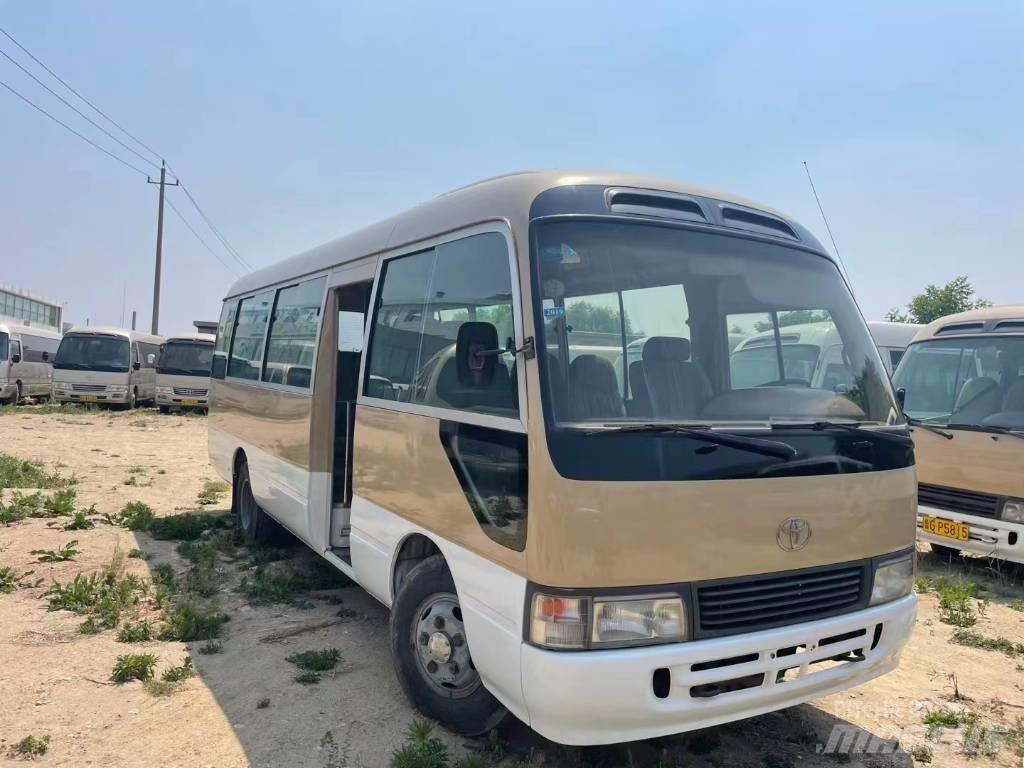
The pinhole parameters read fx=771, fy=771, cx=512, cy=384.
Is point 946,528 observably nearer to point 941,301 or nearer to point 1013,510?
point 1013,510

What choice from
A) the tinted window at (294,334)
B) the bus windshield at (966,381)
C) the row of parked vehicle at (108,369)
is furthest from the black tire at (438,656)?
the row of parked vehicle at (108,369)

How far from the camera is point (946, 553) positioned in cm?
800

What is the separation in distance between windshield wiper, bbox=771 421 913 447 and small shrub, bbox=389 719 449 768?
2.12 meters

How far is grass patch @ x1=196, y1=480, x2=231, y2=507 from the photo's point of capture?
10.1 meters

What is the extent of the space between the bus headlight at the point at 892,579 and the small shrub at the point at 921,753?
2.59 feet

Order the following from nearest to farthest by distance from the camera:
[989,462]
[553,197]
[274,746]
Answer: [553,197]
[274,746]
[989,462]

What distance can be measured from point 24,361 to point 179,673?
24.2 metres

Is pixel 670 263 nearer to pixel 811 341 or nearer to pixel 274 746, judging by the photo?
pixel 811 341

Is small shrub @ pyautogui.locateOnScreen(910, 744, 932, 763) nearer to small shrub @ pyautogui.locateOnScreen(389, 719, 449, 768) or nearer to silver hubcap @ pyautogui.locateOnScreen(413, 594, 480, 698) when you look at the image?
silver hubcap @ pyautogui.locateOnScreen(413, 594, 480, 698)

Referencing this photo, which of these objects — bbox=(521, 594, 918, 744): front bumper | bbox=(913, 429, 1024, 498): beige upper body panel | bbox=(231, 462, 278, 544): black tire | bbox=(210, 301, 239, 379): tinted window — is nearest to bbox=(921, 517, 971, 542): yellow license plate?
bbox=(913, 429, 1024, 498): beige upper body panel

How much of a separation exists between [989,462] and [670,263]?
485 centimetres

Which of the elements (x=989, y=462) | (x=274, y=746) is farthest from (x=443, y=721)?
(x=989, y=462)

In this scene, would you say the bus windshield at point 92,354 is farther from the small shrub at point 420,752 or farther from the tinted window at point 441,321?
the small shrub at point 420,752

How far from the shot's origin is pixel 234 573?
677 cm
